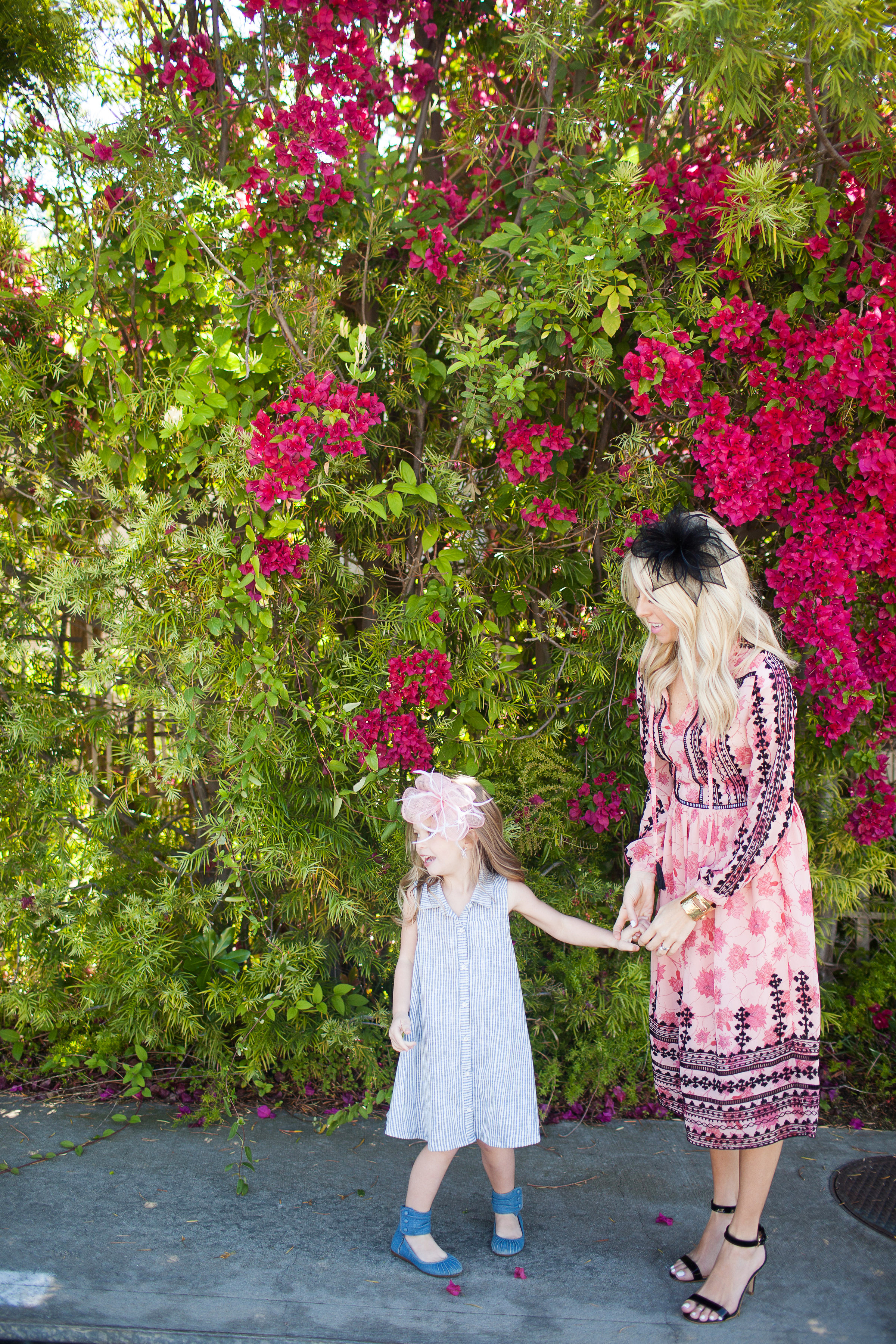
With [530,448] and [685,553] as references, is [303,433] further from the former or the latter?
[685,553]

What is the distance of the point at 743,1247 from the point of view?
1952mm

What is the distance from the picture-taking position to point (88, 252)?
273 centimetres

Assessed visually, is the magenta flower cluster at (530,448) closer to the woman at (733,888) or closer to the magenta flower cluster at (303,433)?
the magenta flower cluster at (303,433)

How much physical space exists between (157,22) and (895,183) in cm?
221

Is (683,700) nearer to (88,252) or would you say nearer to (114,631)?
(114,631)

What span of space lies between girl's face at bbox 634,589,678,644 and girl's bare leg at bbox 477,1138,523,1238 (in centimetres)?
122

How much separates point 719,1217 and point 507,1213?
1.57 ft

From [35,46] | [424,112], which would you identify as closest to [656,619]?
[424,112]

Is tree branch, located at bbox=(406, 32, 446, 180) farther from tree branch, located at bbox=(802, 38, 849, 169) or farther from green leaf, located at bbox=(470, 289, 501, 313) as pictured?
tree branch, located at bbox=(802, 38, 849, 169)

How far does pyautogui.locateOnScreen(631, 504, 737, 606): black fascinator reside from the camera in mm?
1874

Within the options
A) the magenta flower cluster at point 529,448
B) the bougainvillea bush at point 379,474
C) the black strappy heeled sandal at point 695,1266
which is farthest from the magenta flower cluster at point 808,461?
the black strappy heeled sandal at point 695,1266

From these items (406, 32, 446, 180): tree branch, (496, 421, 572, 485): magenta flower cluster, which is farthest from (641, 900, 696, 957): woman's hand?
(406, 32, 446, 180): tree branch

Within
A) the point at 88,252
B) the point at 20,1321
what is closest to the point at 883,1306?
the point at 20,1321

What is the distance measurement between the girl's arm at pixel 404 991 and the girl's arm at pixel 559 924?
0.24 meters
